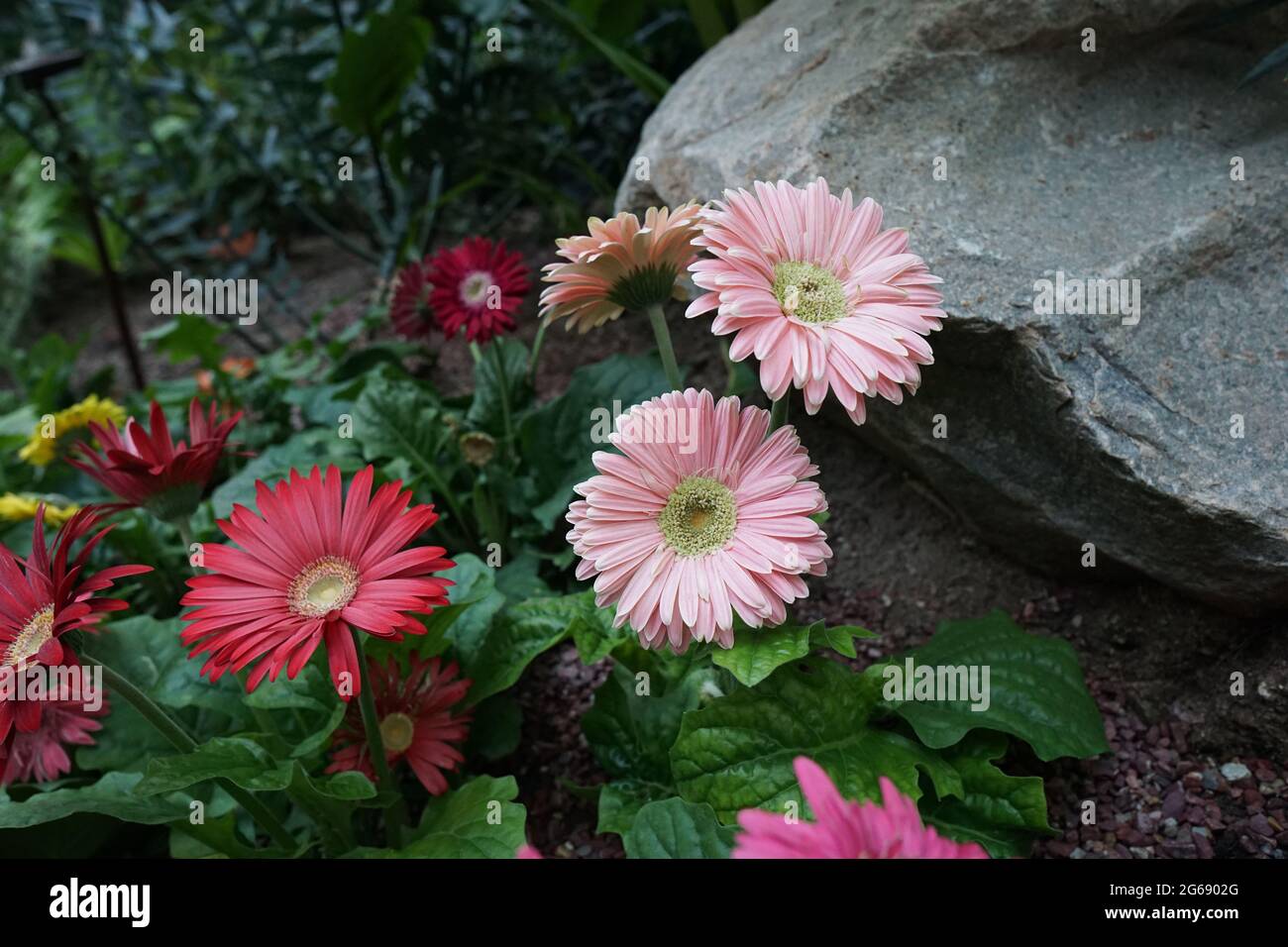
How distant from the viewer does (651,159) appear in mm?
1932

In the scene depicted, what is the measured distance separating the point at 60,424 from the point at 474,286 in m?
1.08

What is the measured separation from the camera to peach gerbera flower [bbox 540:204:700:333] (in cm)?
128

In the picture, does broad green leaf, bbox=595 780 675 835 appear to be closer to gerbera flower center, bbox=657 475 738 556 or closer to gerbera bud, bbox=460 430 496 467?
gerbera flower center, bbox=657 475 738 556

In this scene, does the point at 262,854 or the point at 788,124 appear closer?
the point at 262,854

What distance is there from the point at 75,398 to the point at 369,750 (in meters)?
2.42

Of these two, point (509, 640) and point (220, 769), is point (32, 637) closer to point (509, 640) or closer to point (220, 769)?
point (220, 769)

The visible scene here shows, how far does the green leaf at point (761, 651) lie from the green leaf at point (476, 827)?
0.35 meters

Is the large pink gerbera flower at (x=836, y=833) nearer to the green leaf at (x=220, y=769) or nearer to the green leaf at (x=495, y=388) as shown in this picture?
the green leaf at (x=220, y=769)

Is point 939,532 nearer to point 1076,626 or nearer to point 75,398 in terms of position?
point 1076,626

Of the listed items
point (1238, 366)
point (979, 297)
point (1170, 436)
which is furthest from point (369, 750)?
point (1238, 366)

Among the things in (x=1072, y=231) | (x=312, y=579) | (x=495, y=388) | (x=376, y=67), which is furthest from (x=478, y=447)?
(x=376, y=67)

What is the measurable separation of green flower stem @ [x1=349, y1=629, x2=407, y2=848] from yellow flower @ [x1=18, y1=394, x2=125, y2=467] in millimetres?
1287

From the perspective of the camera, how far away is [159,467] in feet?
4.73
